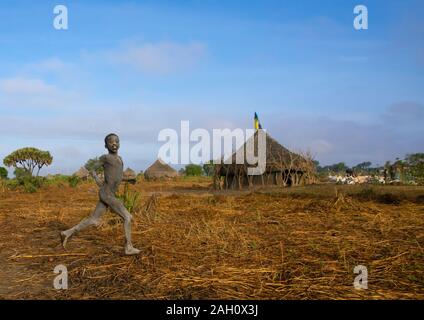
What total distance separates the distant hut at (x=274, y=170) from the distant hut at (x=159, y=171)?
79.4 feet

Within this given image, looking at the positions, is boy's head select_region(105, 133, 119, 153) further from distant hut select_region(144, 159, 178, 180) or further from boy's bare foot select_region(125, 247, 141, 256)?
distant hut select_region(144, 159, 178, 180)

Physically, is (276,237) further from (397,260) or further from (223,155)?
(223,155)

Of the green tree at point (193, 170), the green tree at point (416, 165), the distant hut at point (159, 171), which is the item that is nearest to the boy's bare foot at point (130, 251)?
the green tree at point (416, 165)

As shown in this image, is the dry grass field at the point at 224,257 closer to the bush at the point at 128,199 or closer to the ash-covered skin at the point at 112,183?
the bush at the point at 128,199

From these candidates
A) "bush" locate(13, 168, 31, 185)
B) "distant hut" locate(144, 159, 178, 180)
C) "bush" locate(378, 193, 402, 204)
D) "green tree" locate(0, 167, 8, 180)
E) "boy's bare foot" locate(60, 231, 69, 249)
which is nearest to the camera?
"boy's bare foot" locate(60, 231, 69, 249)

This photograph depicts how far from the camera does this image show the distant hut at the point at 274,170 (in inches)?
973

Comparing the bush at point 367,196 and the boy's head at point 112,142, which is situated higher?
the boy's head at point 112,142

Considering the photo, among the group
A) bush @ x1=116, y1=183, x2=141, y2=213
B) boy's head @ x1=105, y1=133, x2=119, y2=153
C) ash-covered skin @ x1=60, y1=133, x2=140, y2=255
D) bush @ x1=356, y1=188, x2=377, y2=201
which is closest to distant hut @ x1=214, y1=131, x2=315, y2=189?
bush @ x1=356, y1=188, x2=377, y2=201

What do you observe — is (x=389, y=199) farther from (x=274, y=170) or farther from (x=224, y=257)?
(x=274, y=170)

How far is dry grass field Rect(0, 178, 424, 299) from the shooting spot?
390cm

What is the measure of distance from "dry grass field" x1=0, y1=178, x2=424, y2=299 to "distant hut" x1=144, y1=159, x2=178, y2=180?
4208cm

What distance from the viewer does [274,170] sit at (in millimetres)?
24828

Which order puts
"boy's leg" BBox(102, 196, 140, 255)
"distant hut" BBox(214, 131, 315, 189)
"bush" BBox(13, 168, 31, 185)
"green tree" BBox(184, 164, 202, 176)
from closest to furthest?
"boy's leg" BBox(102, 196, 140, 255)
"bush" BBox(13, 168, 31, 185)
"distant hut" BBox(214, 131, 315, 189)
"green tree" BBox(184, 164, 202, 176)
